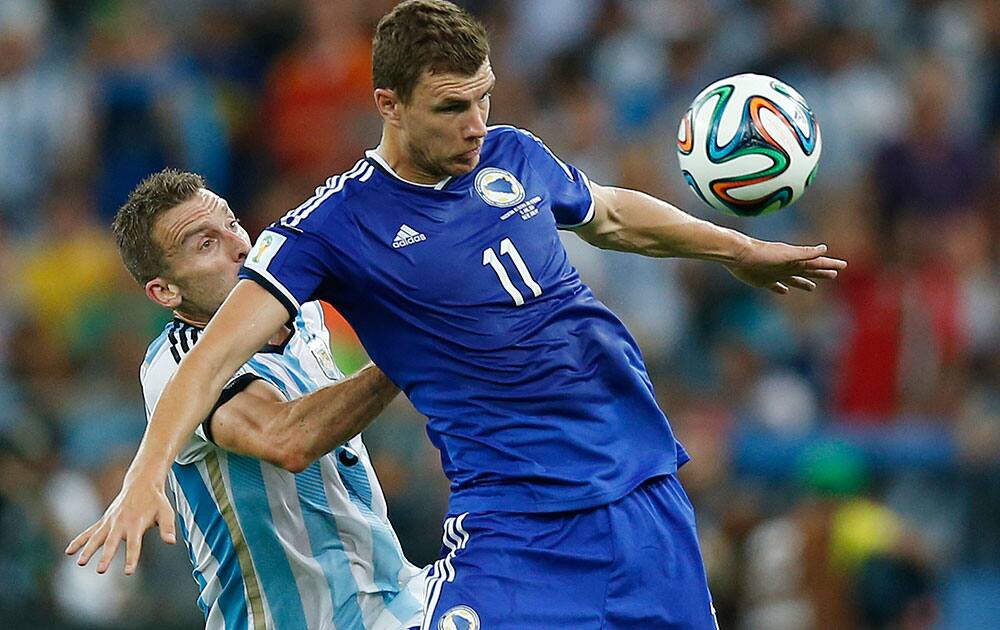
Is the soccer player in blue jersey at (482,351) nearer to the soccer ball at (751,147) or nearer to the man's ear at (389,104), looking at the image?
the man's ear at (389,104)

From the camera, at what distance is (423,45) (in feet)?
18.9

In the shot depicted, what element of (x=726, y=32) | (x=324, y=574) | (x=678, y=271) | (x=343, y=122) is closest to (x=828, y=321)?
(x=678, y=271)

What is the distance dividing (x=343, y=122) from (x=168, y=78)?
1437mm

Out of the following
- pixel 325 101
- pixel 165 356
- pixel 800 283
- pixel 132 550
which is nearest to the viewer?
pixel 132 550

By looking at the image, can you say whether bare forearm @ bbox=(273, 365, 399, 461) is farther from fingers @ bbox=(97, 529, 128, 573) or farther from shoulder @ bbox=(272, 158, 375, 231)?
fingers @ bbox=(97, 529, 128, 573)

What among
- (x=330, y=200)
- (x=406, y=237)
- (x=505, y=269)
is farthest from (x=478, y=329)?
(x=330, y=200)

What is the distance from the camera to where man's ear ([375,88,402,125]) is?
585cm

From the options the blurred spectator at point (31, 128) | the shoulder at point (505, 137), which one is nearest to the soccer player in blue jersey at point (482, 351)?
the shoulder at point (505, 137)

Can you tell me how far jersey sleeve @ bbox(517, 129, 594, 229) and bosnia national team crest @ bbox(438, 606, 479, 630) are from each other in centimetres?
136

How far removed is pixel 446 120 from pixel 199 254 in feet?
3.78

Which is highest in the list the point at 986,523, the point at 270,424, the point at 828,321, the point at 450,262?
the point at 450,262

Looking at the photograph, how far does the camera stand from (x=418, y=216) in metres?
5.84

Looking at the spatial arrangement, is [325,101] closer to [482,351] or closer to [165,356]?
[165,356]

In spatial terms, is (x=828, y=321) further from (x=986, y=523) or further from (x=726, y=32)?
(x=726, y=32)
